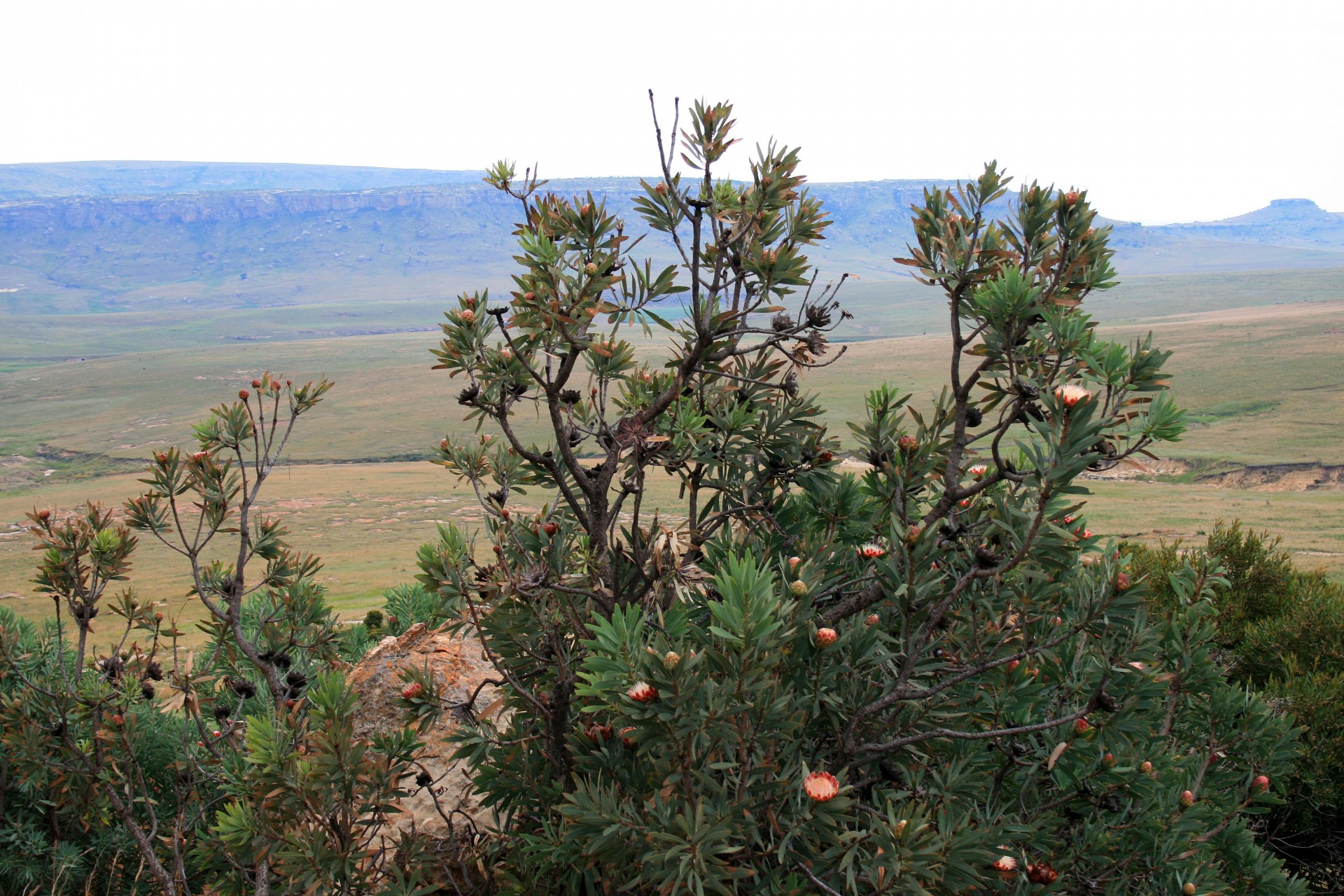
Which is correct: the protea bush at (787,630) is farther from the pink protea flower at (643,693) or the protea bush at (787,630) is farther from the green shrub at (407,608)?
the green shrub at (407,608)

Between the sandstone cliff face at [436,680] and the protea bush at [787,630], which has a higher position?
the protea bush at [787,630]

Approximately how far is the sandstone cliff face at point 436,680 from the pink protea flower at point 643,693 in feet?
7.82

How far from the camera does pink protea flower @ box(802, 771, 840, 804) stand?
1509 millimetres

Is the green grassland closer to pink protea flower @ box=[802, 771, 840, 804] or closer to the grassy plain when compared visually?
the grassy plain

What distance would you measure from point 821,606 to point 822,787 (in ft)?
2.75

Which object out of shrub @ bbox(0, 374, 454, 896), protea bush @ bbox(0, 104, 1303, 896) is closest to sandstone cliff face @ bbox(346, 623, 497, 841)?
shrub @ bbox(0, 374, 454, 896)

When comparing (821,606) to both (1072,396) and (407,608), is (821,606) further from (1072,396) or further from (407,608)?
(407,608)

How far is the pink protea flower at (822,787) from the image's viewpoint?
1.51 metres

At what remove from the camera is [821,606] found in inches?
91.7

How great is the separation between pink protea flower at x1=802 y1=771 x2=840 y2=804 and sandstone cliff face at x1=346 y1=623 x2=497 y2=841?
2.39 m

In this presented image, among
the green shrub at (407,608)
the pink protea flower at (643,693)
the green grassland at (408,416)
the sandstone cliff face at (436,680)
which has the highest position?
the pink protea flower at (643,693)

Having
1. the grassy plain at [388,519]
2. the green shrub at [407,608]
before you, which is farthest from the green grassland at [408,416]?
the green shrub at [407,608]

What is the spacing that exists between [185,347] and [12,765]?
160579 mm

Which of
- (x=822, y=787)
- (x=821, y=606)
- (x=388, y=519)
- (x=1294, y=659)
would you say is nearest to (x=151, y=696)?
(x=821, y=606)
